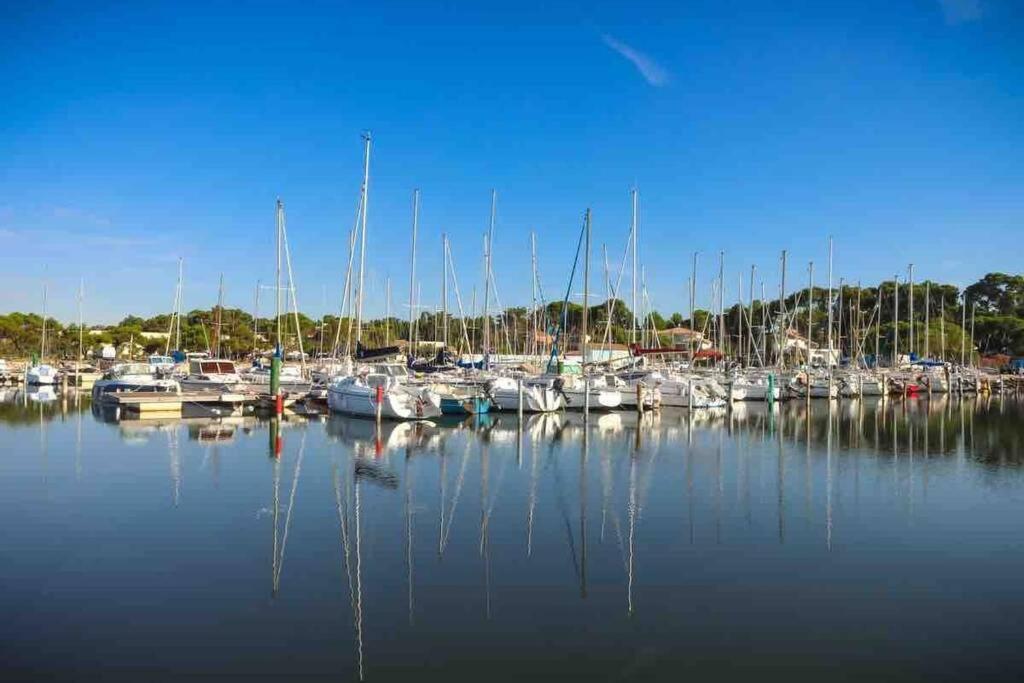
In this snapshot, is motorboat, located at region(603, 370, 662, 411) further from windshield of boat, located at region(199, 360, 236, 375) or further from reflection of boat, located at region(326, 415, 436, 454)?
windshield of boat, located at region(199, 360, 236, 375)

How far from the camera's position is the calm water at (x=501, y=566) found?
28.8 feet

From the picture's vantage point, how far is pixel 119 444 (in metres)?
26.3

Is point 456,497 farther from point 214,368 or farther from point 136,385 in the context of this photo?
point 214,368

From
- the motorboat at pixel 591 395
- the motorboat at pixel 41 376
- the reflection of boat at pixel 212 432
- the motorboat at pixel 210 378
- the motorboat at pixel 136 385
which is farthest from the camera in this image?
the motorboat at pixel 41 376

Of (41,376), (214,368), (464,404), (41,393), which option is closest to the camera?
(464,404)

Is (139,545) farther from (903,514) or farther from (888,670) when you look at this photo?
(903,514)

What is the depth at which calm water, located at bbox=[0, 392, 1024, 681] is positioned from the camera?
8781 mm

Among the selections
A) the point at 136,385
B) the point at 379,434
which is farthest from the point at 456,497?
the point at 136,385

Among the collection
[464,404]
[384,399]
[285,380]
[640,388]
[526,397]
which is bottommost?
[464,404]

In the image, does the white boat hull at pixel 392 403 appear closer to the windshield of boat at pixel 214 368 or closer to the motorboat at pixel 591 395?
the motorboat at pixel 591 395

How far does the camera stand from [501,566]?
1221 cm

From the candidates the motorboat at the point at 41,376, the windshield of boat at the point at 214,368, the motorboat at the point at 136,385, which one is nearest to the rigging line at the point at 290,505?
the motorboat at the point at 136,385

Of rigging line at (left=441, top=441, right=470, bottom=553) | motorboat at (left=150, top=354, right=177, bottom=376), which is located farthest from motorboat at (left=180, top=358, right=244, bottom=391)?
rigging line at (left=441, top=441, right=470, bottom=553)

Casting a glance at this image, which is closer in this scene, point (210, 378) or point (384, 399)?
point (384, 399)
